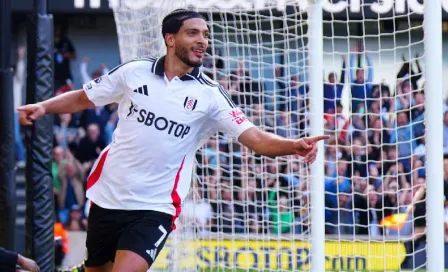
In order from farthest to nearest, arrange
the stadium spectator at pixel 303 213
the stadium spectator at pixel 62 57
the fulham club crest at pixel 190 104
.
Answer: the stadium spectator at pixel 62 57
the stadium spectator at pixel 303 213
the fulham club crest at pixel 190 104

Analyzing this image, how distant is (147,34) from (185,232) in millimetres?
1801

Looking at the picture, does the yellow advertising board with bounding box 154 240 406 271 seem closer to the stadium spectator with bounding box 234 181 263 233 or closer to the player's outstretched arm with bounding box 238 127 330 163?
the stadium spectator with bounding box 234 181 263 233

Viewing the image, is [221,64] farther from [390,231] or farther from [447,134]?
[447,134]

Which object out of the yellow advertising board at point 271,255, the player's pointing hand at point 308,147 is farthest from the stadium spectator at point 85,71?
the player's pointing hand at point 308,147

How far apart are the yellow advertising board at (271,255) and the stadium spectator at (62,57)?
243 inches

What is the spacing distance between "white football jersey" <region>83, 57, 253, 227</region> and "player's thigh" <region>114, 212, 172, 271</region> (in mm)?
66

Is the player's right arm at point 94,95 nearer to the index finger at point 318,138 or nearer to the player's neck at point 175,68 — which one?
the player's neck at point 175,68

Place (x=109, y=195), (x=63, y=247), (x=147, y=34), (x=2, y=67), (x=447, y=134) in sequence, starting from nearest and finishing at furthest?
(x=109, y=195), (x=2, y=67), (x=147, y=34), (x=63, y=247), (x=447, y=134)

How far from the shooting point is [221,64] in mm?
12336

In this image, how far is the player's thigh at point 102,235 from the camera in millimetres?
6469

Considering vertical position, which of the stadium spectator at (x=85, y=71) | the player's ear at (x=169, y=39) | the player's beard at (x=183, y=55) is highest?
the stadium spectator at (x=85, y=71)

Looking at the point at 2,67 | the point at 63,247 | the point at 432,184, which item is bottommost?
the point at 63,247

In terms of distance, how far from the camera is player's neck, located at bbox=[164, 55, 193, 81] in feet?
21.0

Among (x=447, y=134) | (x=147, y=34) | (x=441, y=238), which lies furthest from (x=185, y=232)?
(x=447, y=134)
